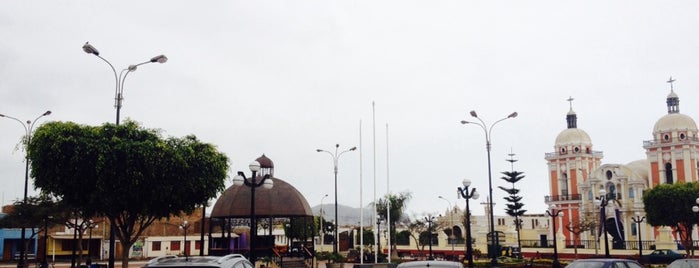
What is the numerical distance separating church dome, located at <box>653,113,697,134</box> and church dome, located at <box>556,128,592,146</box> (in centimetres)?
1038

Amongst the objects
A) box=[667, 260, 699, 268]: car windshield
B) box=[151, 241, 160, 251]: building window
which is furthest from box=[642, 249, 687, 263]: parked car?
box=[151, 241, 160, 251]: building window

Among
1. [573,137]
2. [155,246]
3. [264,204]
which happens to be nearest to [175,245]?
[155,246]

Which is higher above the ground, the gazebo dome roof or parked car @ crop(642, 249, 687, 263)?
the gazebo dome roof

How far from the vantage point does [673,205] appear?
4644cm

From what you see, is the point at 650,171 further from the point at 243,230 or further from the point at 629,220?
the point at 243,230

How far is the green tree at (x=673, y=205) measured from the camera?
1786 inches

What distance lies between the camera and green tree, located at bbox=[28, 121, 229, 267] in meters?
20.4

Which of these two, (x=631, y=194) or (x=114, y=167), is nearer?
(x=114, y=167)

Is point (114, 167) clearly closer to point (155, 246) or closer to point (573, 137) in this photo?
point (155, 246)

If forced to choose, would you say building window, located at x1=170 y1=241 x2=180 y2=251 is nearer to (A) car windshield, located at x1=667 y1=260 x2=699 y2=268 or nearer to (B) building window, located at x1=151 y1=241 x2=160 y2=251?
(B) building window, located at x1=151 y1=241 x2=160 y2=251

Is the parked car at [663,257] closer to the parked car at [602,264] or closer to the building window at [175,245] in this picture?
the parked car at [602,264]

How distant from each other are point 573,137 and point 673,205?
33.3 metres

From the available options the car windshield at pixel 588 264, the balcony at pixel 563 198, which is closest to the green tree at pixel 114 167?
the car windshield at pixel 588 264

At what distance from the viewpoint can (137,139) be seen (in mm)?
21875
